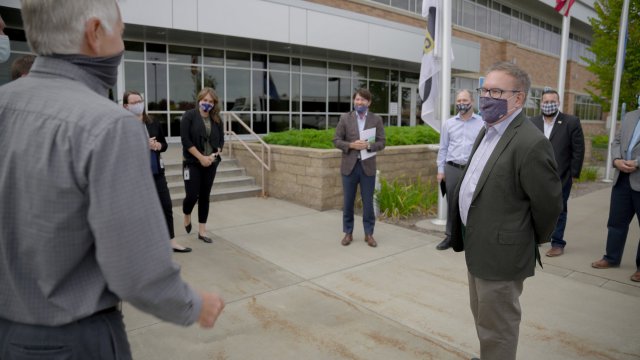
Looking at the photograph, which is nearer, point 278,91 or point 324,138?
point 324,138

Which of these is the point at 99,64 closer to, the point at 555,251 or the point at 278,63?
the point at 555,251

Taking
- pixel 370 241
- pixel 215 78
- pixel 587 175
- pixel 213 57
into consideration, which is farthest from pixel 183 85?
pixel 587 175

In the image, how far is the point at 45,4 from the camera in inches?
51.3

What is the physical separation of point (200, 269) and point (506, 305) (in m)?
3.44

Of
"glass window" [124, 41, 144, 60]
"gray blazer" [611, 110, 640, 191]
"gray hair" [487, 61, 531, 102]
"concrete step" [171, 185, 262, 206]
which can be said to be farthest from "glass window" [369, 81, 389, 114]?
"gray hair" [487, 61, 531, 102]

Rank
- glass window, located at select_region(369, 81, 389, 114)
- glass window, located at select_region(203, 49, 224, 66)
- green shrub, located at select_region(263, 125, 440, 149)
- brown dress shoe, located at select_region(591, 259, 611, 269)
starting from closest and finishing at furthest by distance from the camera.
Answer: brown dress shoe, located at select_region(591, 259, 611, 269) → green shrub, located at select_region(263, 125, 440, 149) → glass window, located at select_region(203, 49, 224, 66) → glass window, located at select_region(369, 81, 389, 114)

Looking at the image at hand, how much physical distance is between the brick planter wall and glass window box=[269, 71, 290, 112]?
557 cm

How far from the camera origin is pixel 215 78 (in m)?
14.5

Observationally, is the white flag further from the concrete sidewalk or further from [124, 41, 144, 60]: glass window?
[124, 41, 144, 60]: glass window

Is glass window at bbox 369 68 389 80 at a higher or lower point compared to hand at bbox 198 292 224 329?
higher

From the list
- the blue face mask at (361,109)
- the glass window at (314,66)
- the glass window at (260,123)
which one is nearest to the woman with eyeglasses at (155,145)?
the blue face mask at (361,109)

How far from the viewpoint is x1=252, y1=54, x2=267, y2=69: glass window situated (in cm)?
1544

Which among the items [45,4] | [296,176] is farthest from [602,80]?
[45,4]

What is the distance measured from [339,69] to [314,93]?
5.13ft
